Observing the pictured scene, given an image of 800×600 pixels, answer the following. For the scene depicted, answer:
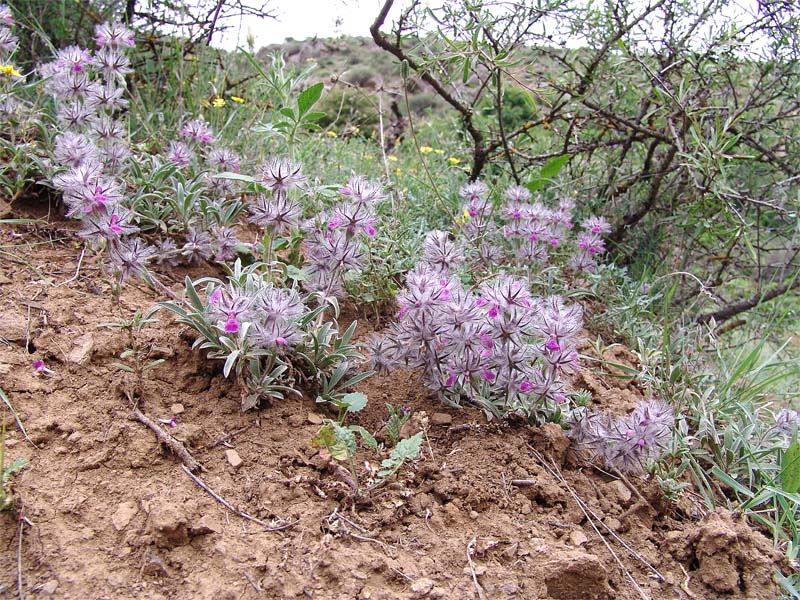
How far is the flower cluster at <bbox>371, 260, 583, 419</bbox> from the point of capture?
1.98 m

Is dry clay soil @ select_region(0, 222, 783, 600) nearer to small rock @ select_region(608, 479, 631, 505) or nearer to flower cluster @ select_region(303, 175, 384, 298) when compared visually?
small rock @ select_region(608, 479, 631, 505)

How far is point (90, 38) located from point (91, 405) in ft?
10.6

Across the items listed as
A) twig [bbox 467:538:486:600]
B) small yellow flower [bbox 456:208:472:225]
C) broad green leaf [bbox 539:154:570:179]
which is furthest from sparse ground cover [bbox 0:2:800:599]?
broad green leaf [bbox 539:154:570:179]

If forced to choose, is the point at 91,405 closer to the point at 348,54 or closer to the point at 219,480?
the point at 219,480

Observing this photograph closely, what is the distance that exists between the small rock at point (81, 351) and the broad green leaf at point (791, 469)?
2.35 m

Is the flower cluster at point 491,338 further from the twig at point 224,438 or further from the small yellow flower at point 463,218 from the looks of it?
the small yellow flower at point 463,218

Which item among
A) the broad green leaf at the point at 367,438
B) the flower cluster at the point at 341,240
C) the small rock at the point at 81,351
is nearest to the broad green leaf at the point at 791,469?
Answer: the broad green leaf at the point at 367,438

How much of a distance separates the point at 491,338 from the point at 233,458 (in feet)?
2.86

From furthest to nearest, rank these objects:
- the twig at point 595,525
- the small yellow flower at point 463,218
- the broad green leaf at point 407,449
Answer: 1. the small yellow flower at point 463,218
2. the broad green leaf at point 407,449
3. the twig at point 595,525

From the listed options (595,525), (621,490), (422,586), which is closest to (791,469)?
(621,490)

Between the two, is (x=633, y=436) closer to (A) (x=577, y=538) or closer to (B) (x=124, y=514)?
(A) (x=577, y=538)

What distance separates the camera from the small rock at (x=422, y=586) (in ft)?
5.05

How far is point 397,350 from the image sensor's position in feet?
7.09

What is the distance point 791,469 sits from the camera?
6.88ft
